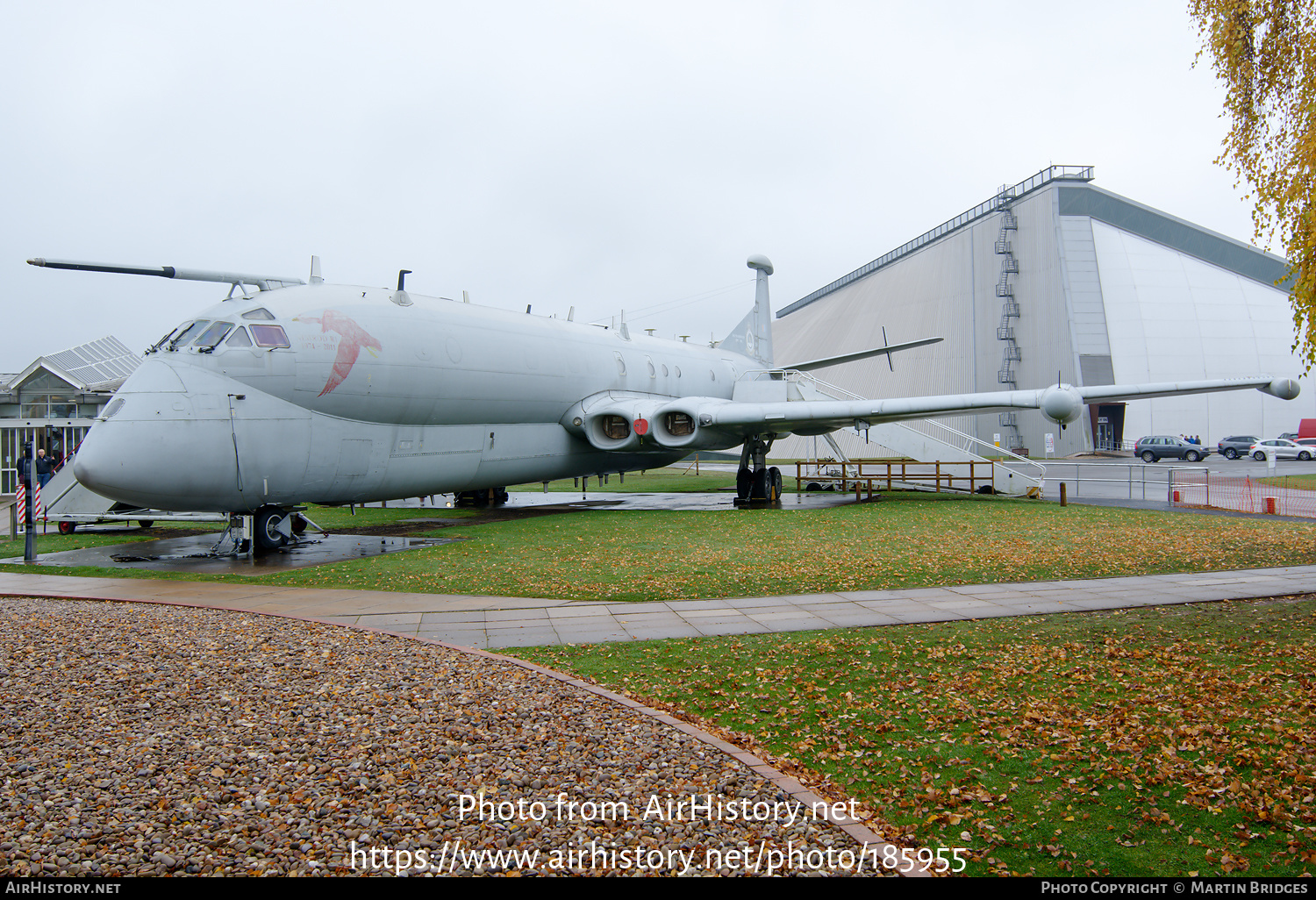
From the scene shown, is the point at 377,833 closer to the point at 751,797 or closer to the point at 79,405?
the point at 751,797

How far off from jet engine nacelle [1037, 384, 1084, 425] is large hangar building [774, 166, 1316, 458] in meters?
28.8

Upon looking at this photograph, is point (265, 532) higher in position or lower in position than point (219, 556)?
higher

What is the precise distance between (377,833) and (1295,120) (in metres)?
10.1

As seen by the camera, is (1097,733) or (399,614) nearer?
(1097,733)

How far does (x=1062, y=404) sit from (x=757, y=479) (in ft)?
26.9

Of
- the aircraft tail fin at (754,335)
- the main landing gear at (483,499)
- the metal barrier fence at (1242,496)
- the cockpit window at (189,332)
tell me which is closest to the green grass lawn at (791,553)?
the metal barrier fence at (1242,496)

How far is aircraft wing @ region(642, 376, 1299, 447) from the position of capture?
15891 millimetres

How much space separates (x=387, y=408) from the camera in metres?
14.3

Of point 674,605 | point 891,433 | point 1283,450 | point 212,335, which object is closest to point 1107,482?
point 891,433

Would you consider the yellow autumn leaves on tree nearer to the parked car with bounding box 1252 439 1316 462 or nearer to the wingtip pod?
the wingtip pod

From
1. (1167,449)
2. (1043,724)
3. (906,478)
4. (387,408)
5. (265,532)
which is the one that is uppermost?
(387,408)

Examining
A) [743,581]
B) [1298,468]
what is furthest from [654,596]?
[1298,468]

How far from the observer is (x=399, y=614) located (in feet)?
27.7

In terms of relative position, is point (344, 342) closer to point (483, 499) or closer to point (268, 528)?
point (268, 528)
